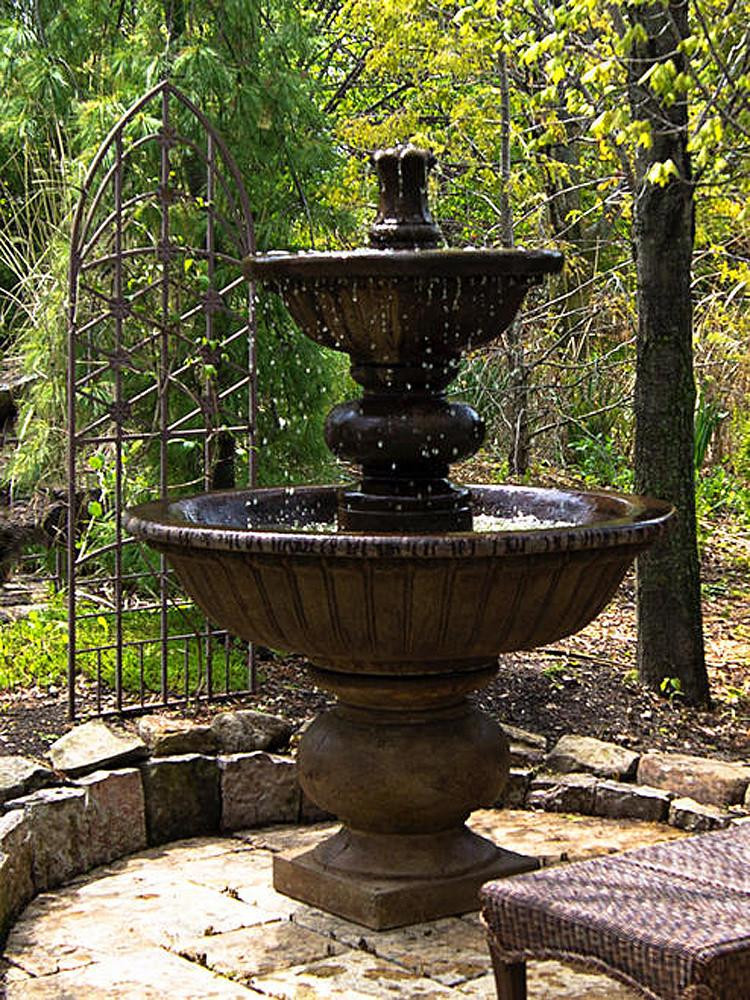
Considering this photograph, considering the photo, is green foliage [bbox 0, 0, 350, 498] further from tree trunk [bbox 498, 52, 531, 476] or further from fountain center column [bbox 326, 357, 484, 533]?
fountain center column [bbox 326, 357, 484, 533]

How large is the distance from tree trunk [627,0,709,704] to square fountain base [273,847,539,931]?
1862mm

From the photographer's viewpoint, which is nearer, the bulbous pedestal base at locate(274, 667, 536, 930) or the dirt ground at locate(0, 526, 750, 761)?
the bulbous pedestal base at locate(274, 667, 536, 930)

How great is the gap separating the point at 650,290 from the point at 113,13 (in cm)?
391

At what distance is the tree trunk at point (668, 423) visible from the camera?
653 cm

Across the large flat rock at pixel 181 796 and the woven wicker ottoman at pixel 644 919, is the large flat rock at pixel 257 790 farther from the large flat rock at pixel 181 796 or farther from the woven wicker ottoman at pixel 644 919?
the woven wicker ottoman at pixel 644 919

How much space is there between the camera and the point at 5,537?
9.84 m

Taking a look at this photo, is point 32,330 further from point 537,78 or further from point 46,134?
point 537,78

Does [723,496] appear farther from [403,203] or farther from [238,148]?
[403,203]

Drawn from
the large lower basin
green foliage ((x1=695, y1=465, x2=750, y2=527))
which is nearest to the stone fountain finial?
the large lower basin

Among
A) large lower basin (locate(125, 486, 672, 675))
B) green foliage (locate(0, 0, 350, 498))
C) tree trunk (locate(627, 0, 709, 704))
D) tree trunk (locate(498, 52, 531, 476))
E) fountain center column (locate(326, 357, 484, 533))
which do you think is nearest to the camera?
large lower basin (locate(125, 486, 672, 675))

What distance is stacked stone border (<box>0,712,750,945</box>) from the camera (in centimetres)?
516

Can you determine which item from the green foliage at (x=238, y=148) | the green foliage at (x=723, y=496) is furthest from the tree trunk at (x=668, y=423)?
the green foliage at (x=723, y=496)

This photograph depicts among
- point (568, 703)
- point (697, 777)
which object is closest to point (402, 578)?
point (697, 777)

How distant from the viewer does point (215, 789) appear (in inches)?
221
